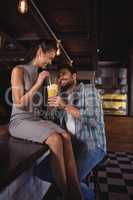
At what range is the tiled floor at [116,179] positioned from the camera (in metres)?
3.23

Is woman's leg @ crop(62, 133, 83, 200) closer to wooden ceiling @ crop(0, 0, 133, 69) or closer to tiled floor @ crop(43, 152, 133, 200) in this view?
tiled floor @ crop(43, 152, 133, 200)

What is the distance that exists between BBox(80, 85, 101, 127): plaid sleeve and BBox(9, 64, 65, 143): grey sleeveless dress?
387 mm

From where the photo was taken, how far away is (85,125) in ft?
6.81

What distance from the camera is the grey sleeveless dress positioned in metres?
1.63

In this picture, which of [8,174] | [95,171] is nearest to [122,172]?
[95,171]

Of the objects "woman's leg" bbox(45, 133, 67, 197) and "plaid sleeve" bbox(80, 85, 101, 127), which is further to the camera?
"plaid sleeve" bbox(80, 85, 101, 127)

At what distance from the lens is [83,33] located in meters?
5.24

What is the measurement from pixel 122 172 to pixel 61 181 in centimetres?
295

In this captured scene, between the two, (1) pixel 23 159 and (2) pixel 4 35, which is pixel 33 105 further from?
(2) pixel 4 35

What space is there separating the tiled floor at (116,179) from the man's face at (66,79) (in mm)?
1090

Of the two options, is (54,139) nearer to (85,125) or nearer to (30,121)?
(30,121)

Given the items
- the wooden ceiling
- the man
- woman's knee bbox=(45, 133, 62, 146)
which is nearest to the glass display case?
the wooden ceiling

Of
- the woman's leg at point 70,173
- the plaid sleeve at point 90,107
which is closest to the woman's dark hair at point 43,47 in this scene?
the plaid sleeve at point 90,107

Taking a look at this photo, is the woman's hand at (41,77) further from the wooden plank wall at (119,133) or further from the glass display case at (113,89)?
the glass display case at (113,89)
